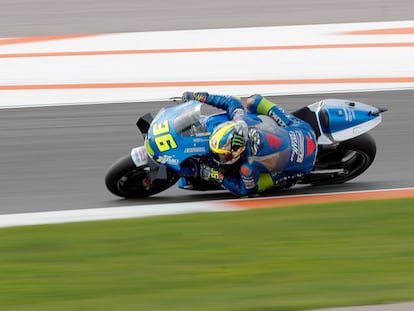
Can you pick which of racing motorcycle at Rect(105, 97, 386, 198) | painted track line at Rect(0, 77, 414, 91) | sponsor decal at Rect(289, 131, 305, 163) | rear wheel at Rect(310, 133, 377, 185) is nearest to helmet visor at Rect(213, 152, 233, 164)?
racing motorcycle at Rect(105, 97, 386, 198)

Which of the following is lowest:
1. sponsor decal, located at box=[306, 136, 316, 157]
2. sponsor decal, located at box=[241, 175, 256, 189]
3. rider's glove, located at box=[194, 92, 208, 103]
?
sponsor decal, located at box=[241, 175, 256, 189]

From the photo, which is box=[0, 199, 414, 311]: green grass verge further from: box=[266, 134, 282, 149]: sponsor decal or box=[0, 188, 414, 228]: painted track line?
box=[266, 134, 282, 149]: sponsor decal

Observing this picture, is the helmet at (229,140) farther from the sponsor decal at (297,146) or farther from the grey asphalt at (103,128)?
the grey asphalt at (103,128)

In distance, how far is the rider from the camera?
8883mm

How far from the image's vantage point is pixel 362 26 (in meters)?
17.7

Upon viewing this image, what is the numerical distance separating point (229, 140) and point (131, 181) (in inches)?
50.2

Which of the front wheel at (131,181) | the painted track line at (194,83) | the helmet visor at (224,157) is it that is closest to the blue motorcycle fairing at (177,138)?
the helmet visor at (224,157)

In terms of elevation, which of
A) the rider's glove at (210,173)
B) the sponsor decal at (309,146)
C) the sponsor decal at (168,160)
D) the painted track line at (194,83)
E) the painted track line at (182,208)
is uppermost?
the painted track line at (194,83)

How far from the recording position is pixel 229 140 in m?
8.70

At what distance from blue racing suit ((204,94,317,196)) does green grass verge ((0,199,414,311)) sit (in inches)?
24.5

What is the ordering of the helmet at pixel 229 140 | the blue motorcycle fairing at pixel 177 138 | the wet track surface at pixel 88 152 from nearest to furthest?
1. the helmet at pixel 229 140
2. the blue motorcycle fairing at pixel 177 138
3. the wet track surface at pixel 88 152

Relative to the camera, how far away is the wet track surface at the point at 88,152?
32.3 feet

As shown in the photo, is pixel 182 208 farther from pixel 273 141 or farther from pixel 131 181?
pixel 273 141

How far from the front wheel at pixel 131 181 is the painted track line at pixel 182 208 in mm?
223
